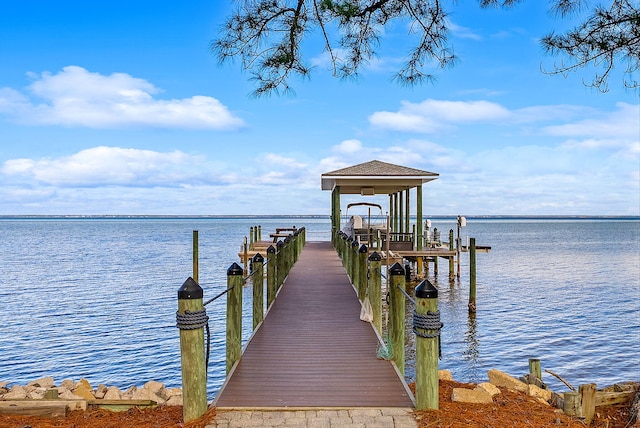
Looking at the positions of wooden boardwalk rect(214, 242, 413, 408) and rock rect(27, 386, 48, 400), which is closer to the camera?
wooden boardwalk rect(214, 242, 413, 408)

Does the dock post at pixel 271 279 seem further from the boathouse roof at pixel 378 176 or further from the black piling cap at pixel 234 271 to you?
the boathouse roof at pixel 378 176

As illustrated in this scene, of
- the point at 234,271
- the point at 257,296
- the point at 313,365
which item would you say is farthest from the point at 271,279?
the point at 313,365

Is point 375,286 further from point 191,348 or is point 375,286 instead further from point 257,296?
point 191,348

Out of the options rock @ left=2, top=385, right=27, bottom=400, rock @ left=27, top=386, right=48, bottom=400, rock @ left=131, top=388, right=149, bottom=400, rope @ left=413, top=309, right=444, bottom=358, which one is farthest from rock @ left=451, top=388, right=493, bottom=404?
rock @ left=2, top=385, right=27, bottom=400

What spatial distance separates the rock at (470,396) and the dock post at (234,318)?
2506 mm

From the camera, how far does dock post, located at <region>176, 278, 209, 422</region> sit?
5.05 m

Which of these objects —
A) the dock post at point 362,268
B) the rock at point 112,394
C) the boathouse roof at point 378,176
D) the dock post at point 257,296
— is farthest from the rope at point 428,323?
the boathouse roof at point 378,176

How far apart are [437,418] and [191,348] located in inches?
90.0

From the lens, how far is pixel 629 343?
51.9ft

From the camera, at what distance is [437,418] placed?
199 inches

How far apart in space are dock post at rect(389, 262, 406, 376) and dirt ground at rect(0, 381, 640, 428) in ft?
2.34

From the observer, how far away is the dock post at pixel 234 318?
21.7 feet

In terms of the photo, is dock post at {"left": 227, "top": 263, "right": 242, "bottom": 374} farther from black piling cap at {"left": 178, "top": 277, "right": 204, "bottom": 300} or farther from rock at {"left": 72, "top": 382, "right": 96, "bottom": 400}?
rock at {"left": 72, "top": 382, "right": 96, "bottom": 400}

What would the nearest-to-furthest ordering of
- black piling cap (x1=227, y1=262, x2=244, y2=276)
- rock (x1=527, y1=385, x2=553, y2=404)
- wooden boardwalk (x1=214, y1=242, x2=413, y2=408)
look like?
wooden boardwalk (x1=214, y1=242, x2=413, y2=408), black piling cap (x1=227, y1=262, x2=244, y2=276), rock (x1=527, y1=385, x2=553, y2=404)
